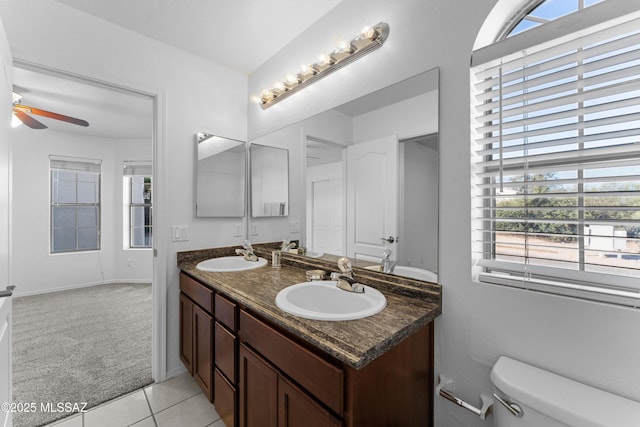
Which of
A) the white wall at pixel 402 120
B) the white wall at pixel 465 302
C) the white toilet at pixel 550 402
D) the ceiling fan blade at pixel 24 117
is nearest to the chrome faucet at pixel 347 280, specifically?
the white wall at pixel 465 302

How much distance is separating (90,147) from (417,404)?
571 centimetres

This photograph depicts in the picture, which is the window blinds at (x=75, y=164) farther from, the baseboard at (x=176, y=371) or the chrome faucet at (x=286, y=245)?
the chrome faucet at (x=286, y=245)

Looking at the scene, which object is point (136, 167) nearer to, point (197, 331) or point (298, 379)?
point (197, 331)

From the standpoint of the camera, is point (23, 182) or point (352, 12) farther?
point (23, 182)

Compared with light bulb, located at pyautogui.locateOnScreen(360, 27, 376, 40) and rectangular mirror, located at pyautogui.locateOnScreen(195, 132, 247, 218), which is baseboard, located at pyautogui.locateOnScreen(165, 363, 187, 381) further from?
light bulb, located at pyautogui.locateOnScreen(360, 27, 376, 40)

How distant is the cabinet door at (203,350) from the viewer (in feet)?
5.17

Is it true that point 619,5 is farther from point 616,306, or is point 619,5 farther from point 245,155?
point 245,155

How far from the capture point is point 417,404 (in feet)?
3.53

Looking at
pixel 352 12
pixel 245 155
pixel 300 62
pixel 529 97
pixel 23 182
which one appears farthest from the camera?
pixel 23 182

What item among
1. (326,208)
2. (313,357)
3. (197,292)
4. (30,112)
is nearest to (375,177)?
(326,208)

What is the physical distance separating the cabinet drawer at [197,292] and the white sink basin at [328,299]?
573mm

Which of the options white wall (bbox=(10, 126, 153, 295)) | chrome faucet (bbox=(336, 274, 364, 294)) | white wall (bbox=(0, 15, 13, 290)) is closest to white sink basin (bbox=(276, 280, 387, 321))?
chrome faucet (bbox=(336, 274, 364, 294))

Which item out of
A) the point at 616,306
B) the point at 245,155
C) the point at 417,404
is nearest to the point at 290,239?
the point at 245,155

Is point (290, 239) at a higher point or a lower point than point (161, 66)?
lower
